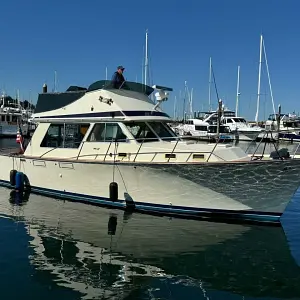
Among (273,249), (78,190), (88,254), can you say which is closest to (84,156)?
(78,190)

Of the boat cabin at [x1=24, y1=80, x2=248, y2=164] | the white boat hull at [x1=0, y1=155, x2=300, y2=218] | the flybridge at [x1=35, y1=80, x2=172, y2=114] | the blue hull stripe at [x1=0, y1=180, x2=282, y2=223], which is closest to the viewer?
the white boat hull at [x1=0, y1=155, x2=300, y2=218]

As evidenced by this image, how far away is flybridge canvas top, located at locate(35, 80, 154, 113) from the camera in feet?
41.7

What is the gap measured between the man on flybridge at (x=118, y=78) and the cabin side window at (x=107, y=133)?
55.1 inches

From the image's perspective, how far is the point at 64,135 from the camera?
13.1 meters

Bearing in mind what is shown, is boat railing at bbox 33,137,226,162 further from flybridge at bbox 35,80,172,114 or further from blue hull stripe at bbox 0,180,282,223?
flybridge at bbox 35,80,172,114

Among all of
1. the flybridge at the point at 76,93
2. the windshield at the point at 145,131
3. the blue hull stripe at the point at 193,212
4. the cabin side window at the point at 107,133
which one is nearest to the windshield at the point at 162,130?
the windshield at the point at 145,131

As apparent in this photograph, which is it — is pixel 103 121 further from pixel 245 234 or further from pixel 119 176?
pixel 245 234

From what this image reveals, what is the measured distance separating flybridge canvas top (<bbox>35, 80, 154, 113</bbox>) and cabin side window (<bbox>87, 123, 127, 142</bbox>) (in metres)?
1.24

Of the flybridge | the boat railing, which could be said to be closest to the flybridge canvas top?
the flybridge

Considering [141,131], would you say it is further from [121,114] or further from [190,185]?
[190,185]

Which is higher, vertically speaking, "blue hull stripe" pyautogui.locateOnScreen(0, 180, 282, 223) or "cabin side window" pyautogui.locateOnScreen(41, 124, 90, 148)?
"cabin side window" pyautogui.locateOnScreen(41, 124, 90, 148)

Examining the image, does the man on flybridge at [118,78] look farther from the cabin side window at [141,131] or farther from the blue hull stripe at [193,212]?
the blue hull stripe at [193,212]

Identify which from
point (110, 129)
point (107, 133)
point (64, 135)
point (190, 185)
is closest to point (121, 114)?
point (110, 129)

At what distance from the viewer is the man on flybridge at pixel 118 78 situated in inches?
500
